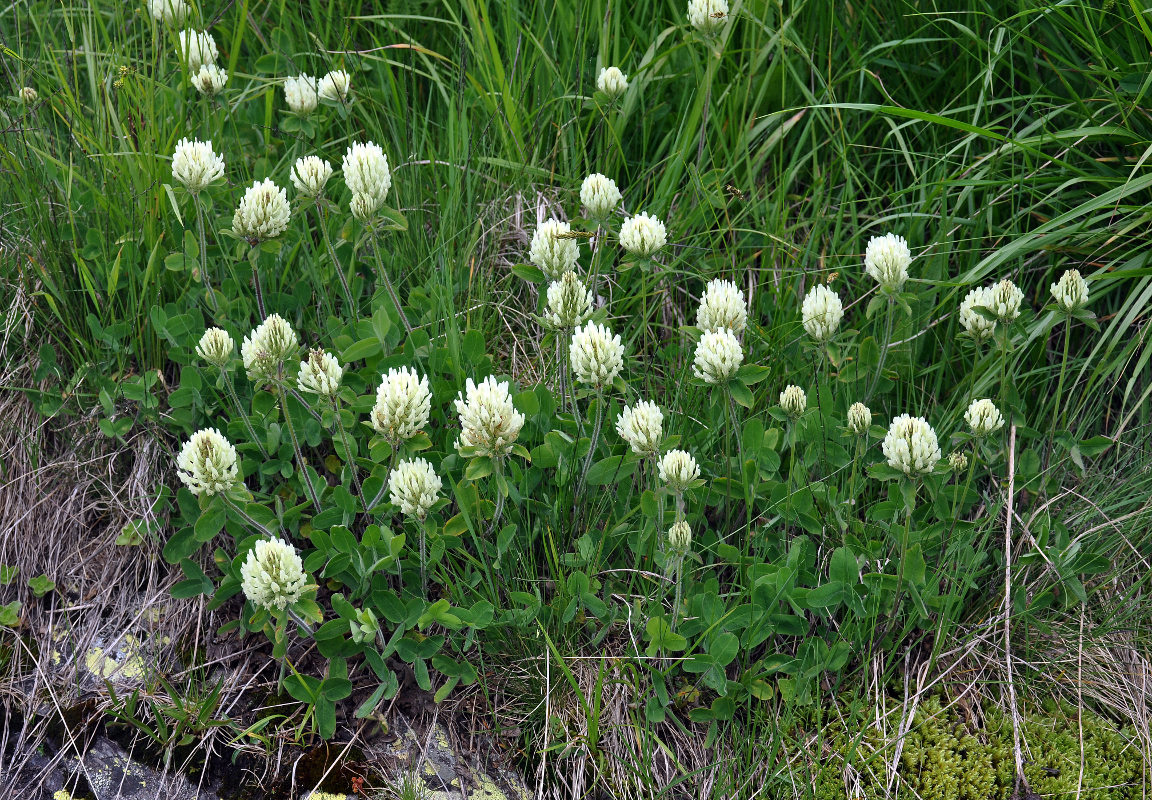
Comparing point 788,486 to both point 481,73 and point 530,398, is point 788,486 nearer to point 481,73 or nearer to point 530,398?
point 530,398

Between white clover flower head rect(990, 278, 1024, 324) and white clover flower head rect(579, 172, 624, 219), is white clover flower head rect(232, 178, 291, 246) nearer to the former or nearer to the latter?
white clover flower head rect(579, 172, 624, 219)

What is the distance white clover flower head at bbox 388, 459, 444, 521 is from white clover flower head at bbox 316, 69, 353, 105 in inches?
57.0

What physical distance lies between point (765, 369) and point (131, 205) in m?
1.97

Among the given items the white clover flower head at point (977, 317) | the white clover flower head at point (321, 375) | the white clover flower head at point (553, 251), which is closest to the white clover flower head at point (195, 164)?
the white clover flower head at point (321, 375)

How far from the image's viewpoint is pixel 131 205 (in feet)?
9.70

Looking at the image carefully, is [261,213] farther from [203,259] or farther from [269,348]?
[269,348]

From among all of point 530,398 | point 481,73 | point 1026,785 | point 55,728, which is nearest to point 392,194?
point 481,73

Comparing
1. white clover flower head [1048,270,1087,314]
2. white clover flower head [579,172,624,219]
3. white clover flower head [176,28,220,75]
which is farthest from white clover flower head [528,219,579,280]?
white clover flower head [176,28,220,75]

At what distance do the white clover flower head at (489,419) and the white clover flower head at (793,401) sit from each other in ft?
2.46

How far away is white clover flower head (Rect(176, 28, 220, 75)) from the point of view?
306 centimetres

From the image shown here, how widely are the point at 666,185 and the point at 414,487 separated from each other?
5.36 ft

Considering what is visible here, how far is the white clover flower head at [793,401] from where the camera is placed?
2.44 meters

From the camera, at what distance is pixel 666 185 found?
332cm

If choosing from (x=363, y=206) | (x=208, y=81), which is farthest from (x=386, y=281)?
(x=208, y=81)
